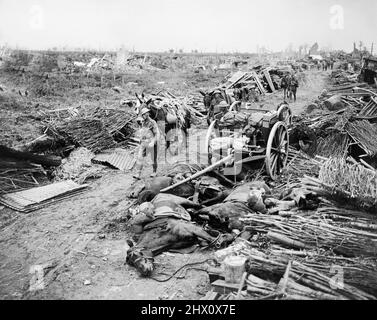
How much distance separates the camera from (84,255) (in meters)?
5.23

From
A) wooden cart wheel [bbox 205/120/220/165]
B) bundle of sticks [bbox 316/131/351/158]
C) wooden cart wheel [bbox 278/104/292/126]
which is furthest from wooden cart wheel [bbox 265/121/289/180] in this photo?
wooden cart wheel [bbox 205/120/220/165]

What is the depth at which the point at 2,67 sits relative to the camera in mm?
24531

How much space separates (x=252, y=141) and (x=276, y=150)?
1.81 feet

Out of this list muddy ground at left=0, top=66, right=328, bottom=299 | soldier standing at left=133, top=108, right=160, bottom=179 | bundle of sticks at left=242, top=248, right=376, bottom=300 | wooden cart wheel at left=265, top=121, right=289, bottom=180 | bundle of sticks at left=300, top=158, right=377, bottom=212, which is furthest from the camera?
soldier standing at left=133, top=108, right=160, bottom=179

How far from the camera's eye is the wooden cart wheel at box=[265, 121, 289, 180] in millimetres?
6898

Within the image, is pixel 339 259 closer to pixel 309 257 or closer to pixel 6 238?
pixel 309 257

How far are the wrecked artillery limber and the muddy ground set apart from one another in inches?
84.5

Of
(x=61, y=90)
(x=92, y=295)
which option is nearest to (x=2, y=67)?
(x=61, y=90)

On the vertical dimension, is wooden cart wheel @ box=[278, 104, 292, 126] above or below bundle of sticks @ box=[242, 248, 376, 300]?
above

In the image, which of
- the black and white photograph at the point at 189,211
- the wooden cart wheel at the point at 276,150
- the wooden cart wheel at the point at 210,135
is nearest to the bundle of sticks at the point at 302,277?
the black and white photograph at the point at 189,211

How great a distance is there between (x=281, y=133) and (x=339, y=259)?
4.22 m

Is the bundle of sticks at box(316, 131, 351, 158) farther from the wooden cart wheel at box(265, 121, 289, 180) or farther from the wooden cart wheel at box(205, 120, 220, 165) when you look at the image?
the wooden cart wheel at box(205, 120, 220, 165)

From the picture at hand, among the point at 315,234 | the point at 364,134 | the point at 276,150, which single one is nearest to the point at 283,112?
the point at 276,150

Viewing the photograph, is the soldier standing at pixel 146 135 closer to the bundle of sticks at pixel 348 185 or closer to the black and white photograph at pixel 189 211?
the black and white photograph at pixel 189 211
